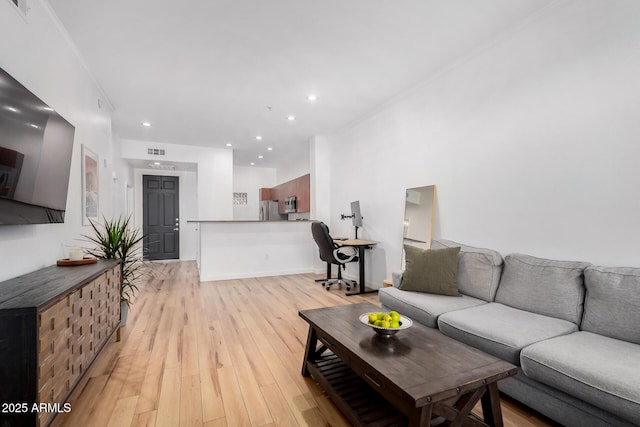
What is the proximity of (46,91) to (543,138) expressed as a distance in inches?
156

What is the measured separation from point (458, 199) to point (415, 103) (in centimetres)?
139

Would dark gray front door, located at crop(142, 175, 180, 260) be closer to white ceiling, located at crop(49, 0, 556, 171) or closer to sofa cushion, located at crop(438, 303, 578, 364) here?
→ white ceiling, located at crop(49, 0, 556, 171)

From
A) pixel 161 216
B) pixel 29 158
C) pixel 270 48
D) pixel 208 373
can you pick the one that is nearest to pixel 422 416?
pixel 208 373

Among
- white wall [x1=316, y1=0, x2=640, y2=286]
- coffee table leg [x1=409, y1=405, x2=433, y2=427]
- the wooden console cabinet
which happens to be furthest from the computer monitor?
coffee table leg [x1=409, y1=405, x2=433, y2=427]

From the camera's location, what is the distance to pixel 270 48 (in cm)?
285

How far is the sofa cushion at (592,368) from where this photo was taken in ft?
4.22

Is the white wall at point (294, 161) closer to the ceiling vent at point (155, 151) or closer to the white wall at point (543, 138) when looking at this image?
the ceiling vent at point (155, 151)

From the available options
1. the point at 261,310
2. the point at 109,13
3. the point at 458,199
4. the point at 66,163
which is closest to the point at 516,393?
the point at 458,199

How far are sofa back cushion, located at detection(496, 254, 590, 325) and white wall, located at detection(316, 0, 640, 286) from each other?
0.18m

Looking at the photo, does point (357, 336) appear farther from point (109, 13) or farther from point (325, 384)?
point (109, 13)

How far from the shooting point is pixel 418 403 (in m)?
1.17

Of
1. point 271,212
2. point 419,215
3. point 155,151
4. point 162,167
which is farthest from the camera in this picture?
point 271,212

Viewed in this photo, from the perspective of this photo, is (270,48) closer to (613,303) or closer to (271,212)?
(613,303)

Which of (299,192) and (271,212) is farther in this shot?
(271,212)
